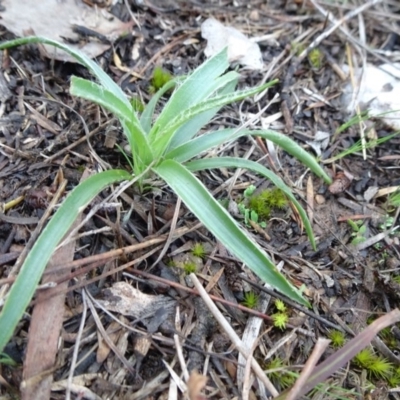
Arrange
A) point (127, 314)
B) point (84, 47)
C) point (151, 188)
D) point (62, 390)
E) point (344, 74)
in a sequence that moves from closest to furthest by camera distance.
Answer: point (62, 390), point (127, 314), point (151, 188), point (84, 47), point (344, 74)

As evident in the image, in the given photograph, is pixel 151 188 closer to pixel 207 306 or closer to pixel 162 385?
pixel 207 306

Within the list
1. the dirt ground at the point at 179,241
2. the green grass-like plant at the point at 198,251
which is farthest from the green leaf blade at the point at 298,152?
the green grass-like plant at the point at 198,251

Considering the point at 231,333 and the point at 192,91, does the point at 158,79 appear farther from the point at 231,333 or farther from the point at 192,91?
the point at 231,333

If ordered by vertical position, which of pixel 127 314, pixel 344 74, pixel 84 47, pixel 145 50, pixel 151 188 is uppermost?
pixel 84 47

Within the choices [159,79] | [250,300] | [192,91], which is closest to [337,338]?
[250,300]

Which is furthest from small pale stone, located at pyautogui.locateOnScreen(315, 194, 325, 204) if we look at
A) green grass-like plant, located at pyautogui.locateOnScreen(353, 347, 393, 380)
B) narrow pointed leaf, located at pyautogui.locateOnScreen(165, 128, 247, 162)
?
green grass-like plant, located at pyautogui.locateOnScreen(353, 347, 393, 380)

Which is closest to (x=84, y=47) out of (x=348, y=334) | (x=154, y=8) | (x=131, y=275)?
(x=154, y=8)

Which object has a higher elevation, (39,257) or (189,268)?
(39,257)
